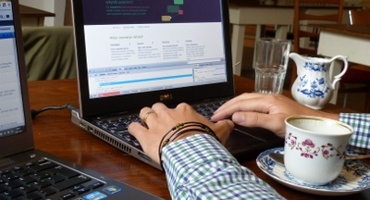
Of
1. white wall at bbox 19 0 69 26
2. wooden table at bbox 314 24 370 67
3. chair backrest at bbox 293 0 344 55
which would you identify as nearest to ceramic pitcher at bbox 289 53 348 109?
wooden table at bbox 314 24 370 67

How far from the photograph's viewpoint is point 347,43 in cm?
230

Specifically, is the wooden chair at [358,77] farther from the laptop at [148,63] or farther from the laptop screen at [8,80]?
the laptop screen at [8,80]

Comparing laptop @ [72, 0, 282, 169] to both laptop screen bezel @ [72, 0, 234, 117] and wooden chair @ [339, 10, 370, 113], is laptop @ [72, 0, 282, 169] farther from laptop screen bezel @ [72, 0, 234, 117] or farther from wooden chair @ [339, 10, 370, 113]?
wooden chair @ [339, 10, 370, 113]

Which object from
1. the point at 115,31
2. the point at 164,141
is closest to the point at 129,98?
the point at 115,31

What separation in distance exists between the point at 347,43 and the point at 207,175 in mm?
1941

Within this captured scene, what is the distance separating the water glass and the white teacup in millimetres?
551

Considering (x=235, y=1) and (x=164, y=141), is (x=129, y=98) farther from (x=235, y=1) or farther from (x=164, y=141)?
(x=235, y=1)

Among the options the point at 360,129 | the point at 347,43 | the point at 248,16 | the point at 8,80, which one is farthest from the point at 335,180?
the point at 248,16

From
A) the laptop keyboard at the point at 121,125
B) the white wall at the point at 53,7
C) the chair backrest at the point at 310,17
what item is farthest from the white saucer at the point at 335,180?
the white wall at the point at 53,7

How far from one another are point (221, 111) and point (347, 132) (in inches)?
10.1

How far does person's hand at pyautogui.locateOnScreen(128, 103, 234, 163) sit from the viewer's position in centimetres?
67

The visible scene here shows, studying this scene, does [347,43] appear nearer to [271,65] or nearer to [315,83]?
[271,65]

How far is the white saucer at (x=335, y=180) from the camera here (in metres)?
0.61

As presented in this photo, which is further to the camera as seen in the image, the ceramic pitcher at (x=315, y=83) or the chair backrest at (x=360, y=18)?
the chair backrest at (x=360, y=18)
